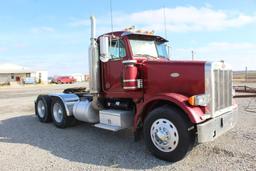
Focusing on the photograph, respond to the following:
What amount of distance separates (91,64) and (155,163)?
318 centimetres

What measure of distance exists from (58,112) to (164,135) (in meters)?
4.81

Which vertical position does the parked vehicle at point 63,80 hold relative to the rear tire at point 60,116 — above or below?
above

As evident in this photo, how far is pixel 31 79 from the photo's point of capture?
59.8 meters

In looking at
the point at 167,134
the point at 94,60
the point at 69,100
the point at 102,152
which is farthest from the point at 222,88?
the point at 69,100

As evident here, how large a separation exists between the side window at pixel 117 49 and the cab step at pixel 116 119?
134 cm

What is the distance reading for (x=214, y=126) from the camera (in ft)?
17.8

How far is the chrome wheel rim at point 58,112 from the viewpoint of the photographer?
29.5 feet

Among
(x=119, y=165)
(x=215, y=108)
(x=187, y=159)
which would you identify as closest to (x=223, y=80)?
(x=215, y=108)

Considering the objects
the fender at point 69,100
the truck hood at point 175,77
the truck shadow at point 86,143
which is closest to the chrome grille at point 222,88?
the truck hood at point 175,77

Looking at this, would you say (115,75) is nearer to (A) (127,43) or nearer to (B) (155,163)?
(A) (127,43)

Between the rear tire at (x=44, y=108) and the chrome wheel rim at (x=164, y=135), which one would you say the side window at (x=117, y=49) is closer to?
the chrome wheel rim at (x=164, y=135)

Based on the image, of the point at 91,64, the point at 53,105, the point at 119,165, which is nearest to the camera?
the point at 119,165

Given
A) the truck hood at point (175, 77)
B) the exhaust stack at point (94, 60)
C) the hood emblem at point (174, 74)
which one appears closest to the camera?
the truck hood at point (175, 77)

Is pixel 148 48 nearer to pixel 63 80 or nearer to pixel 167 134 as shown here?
pixel 167 134
